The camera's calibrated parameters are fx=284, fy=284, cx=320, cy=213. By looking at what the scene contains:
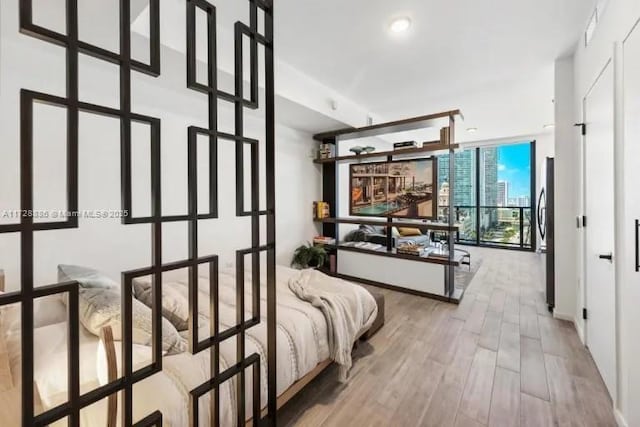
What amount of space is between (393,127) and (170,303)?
3460 mm

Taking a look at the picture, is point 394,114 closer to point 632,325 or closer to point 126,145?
point 632,325

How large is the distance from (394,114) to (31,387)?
5224mm

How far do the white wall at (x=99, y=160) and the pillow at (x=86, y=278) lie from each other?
1.49ft

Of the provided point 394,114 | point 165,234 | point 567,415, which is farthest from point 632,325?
point 394,114

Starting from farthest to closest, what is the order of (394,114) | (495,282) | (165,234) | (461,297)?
1. (394,114)
2. (495,282)
3. (461,297)
4. (165,234)

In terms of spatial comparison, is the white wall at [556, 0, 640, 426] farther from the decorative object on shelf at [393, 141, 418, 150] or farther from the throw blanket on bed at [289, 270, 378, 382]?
the decorative object on shelf at [393, 141, 418, 150]

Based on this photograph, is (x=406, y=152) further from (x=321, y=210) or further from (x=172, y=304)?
(x=172, y=304)

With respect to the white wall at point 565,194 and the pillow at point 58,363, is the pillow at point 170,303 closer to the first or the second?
the pillow at point 58,363

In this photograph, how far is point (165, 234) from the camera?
2.80 meters

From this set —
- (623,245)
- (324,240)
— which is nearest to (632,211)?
(623,245)

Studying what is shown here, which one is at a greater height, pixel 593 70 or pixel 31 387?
pixel 593 70

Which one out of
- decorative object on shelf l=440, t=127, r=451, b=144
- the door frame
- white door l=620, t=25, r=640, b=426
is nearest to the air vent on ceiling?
the door frame

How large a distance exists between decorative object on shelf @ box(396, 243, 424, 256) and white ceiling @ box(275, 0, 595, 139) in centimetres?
214

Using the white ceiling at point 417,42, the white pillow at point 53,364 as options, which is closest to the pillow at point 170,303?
the white pillow at point 53,364
